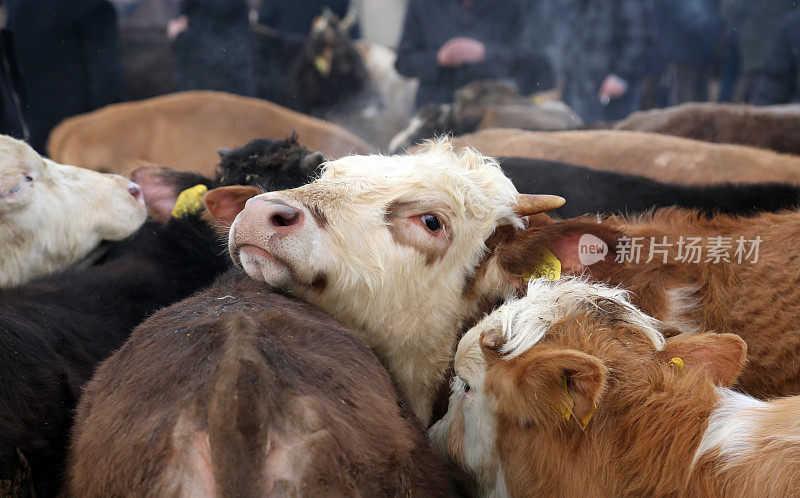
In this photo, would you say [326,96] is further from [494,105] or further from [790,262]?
[790,262]

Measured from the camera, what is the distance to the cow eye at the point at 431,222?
2311mm

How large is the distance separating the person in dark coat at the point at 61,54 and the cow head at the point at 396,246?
13.8ft

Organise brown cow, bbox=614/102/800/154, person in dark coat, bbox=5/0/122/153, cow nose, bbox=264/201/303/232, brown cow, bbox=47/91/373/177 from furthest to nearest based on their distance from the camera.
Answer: brown cow, bbox=47/91/373/177 → person in dark coat, bbox=5/0/122/153 → brown cow, bbox=614/102/800/154 → cow nose, bbox=264/201/303/232

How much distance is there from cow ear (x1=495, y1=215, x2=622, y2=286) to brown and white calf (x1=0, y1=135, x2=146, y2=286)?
191cm

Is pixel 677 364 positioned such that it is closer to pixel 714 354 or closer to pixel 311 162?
pixel 714 354

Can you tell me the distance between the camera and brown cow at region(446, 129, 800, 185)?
170 inches

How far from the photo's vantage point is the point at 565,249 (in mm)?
2400

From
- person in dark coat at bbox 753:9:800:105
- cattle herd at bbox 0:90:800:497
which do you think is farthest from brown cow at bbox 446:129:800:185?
person in dark coat at bbox 753:9:800:105

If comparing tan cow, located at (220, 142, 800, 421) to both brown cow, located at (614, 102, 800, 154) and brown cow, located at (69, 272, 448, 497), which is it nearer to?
brown cow, located at (69, 272, 448, 497)

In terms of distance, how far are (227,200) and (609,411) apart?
1.58 meters

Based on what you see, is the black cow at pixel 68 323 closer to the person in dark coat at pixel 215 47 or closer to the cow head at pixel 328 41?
the person in dark coat at pixel 215 47

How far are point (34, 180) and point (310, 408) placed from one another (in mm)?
2129

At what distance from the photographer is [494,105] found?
7.73 m

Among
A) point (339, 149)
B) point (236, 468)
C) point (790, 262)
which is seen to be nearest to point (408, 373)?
point (236, 468)
